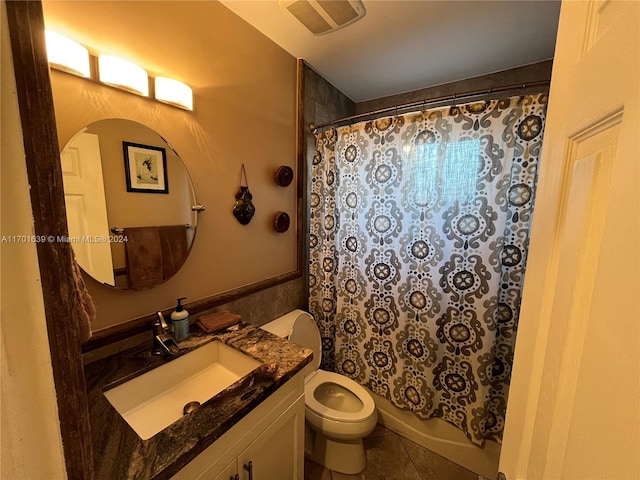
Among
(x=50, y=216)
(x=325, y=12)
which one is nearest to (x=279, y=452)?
(x=50, y=216)

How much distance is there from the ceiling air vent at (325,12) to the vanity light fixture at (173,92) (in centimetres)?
62

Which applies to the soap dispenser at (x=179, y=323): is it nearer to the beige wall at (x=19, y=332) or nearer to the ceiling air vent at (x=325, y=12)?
the beige wall at (x=19, y=332)

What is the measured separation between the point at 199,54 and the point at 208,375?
4.78ft

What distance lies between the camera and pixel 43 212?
0.29 m

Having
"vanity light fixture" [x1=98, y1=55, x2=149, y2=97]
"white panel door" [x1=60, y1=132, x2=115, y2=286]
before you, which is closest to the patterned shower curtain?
"vanity light fixture" [x1=98, y1=55, x2=149, y2=97]

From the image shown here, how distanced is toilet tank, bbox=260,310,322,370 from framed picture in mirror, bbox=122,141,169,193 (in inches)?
37.6

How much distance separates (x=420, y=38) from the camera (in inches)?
58.2

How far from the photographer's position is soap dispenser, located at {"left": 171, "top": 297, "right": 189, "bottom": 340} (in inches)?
43.0

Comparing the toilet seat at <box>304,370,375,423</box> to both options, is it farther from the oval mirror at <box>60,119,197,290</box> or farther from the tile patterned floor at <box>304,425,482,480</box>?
the oval mirror at <box>60,119,197,290</box>

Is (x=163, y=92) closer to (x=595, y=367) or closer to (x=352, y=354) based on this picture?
(x=595, y=367)

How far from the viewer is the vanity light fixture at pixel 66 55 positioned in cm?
79

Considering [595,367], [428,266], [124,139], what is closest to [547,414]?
[595,367]

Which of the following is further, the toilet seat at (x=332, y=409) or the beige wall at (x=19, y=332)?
the toilet seat at (x=332, y=409)

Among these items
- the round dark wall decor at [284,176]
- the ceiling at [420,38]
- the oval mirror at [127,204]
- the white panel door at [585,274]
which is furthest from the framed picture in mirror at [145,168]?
the white panel door at [585,274]
